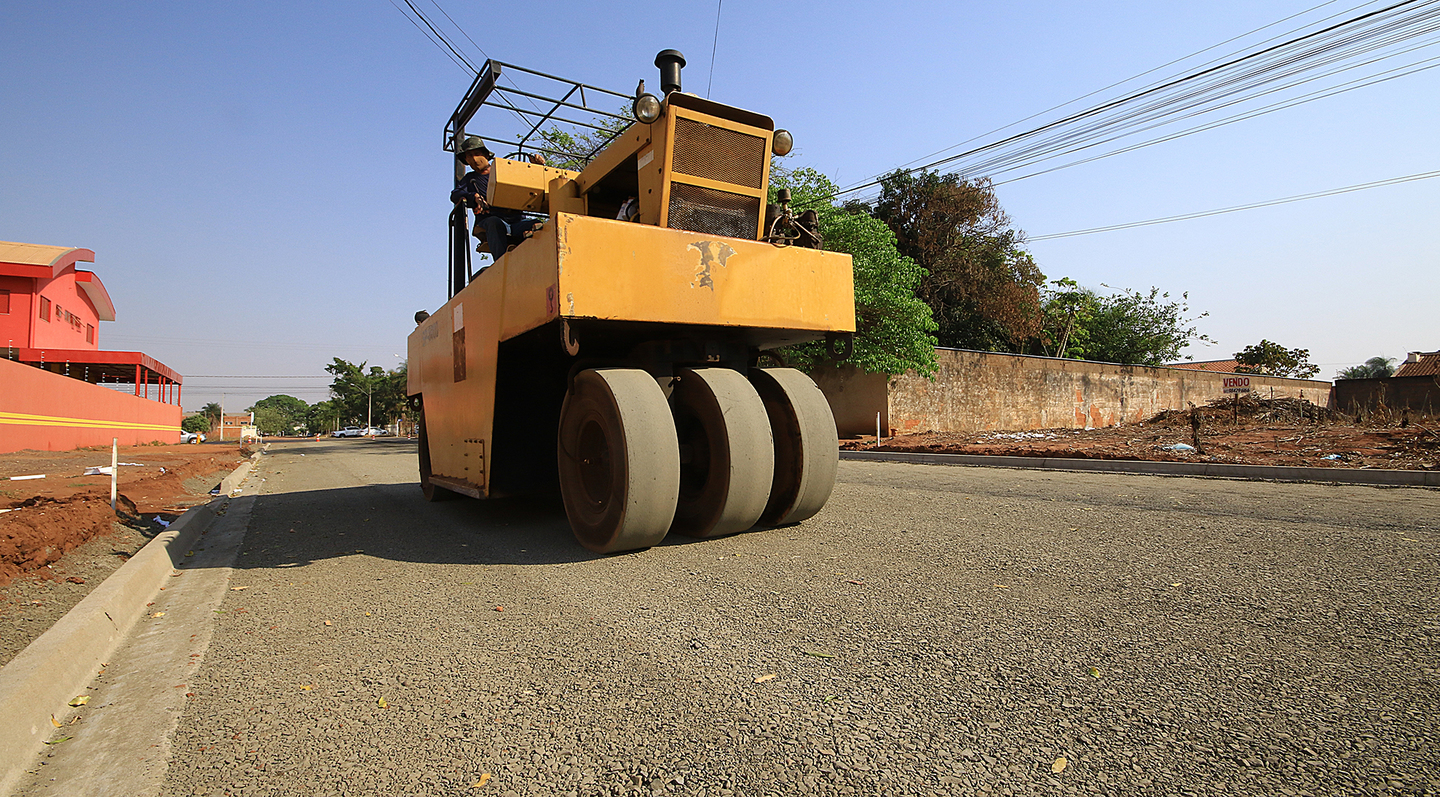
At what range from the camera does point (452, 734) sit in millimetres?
2152

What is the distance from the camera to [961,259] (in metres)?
27.1

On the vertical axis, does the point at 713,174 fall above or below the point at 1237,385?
above

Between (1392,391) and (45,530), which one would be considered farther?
(1392,391)

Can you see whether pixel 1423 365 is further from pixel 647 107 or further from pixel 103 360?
pixel 103 360

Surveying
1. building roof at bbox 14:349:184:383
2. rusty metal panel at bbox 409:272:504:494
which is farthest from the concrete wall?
building roof at bbox 14:349:184:383

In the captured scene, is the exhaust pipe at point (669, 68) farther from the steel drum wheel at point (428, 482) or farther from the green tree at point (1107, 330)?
the green tree at point (1107, 330)

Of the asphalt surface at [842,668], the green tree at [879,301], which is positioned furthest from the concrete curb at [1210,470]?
the green tree at [879,301]

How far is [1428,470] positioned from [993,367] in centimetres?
1442

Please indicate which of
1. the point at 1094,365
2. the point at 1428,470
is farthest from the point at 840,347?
the point at 1094,365

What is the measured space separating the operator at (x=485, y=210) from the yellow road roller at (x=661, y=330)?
2.8 inches

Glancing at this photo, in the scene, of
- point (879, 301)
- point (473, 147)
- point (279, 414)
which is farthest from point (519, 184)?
point (279, 414)

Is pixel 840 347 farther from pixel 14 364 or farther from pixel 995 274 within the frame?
pixel 995 274

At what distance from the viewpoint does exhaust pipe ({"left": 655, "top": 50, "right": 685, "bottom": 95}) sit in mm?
4961

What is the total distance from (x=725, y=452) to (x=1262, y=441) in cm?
1124
